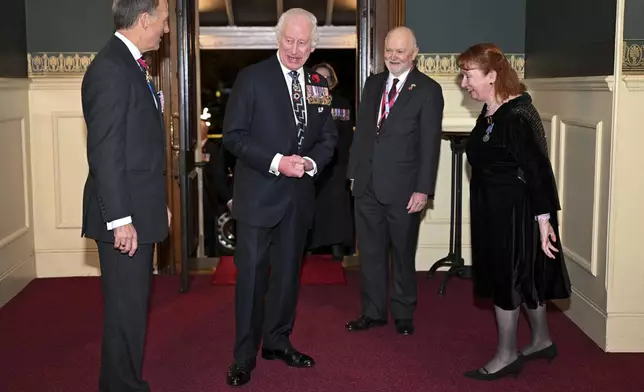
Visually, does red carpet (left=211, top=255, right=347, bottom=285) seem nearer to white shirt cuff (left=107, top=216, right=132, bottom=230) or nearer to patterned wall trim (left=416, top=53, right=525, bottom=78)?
patterned wall trim (left=416, top=53, right=525, bottom=78)

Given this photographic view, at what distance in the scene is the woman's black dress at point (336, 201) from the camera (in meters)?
6.95

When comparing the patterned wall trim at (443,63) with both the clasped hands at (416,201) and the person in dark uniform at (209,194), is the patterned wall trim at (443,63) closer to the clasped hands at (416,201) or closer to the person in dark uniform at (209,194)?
the clasped hands at (416,201)

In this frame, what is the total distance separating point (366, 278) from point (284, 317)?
88 centimetres

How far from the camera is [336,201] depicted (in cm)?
706

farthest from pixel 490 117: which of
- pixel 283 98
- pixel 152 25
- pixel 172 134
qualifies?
pixel 172 134

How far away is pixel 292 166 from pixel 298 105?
35cm

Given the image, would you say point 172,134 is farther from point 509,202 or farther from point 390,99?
point 509,202

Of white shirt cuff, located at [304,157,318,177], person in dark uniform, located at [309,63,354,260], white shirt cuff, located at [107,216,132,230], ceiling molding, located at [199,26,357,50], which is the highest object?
ceiling molding, located at [199,26,357,50]

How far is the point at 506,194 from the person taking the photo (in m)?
3.93

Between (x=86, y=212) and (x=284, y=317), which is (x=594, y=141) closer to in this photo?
(x=284, y=317)

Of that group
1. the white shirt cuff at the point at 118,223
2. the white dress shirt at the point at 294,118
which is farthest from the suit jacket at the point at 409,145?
the white shirt cuff at the point at 118,223

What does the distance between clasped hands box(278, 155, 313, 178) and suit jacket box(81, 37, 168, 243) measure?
24.9 inches

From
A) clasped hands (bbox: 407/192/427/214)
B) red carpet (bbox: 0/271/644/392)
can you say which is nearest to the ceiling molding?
red carpet (bbox: 0/271/644/392)

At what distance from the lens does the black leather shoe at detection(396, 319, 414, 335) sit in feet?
16.1
